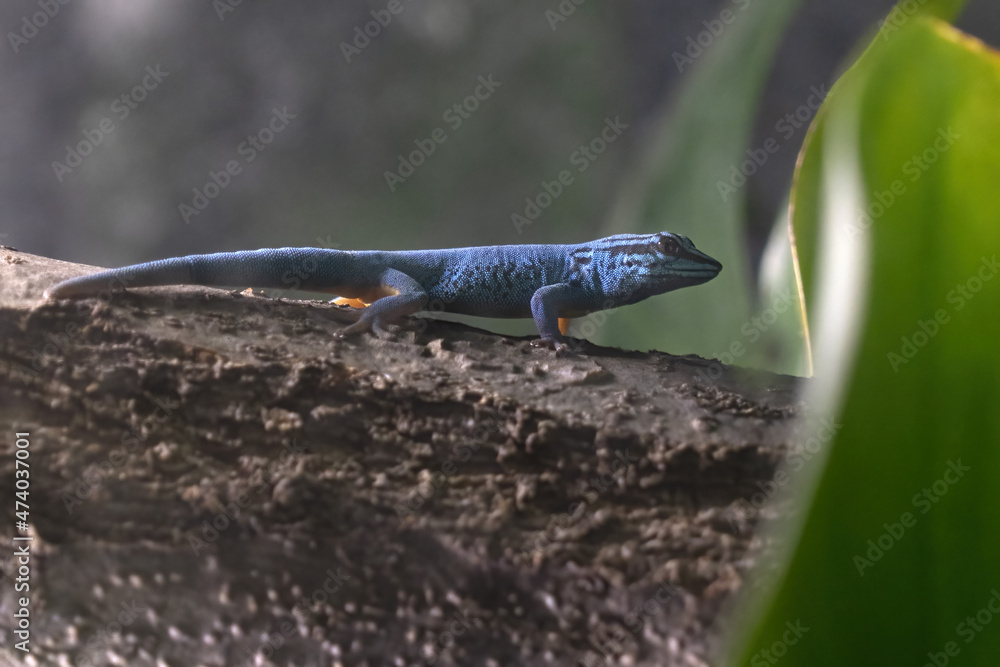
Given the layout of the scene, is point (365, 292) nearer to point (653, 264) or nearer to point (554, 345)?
point (554, 345)

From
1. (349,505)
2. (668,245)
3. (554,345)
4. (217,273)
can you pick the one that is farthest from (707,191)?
(349,505)

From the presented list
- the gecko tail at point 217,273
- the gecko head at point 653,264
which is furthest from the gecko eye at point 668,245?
the gecko tail at point 217,273

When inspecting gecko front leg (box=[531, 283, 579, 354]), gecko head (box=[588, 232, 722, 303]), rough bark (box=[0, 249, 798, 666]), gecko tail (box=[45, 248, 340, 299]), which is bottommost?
rough bark (box=[0, 249, 798, 666])

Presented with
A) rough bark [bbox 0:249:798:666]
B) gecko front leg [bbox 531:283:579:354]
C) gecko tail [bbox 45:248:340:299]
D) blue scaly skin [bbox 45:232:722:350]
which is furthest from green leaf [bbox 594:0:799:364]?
gecko tail [bbox 45:248:340:299]

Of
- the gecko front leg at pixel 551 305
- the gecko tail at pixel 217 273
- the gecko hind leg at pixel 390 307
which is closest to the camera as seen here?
the gecko tail at pixel 217 273

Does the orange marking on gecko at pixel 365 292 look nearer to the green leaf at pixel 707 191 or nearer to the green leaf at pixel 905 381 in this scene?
the green leaf at pixel 707 191

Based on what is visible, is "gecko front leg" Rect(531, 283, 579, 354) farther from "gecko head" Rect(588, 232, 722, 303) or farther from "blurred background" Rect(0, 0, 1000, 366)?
"blurred background" Rect(0, 0, 1000, 366)
